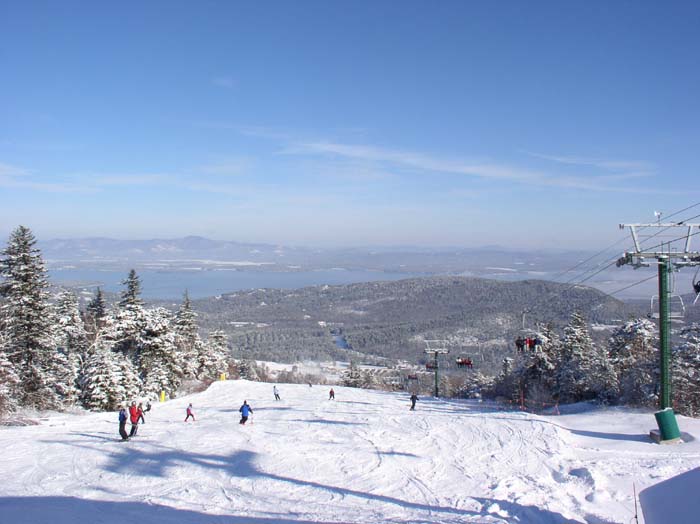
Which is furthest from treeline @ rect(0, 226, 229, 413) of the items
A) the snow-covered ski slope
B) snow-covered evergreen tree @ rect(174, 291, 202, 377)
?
snow-covered evergreen tree @ rect(174, 291, 202, 377)

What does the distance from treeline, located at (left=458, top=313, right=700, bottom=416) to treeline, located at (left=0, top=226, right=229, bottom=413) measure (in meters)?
25.1

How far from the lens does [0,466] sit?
15273 millimetres

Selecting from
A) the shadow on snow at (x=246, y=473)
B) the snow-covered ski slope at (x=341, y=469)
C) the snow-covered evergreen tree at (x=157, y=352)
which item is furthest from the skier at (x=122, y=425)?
the snow-covered evergreen tree at (x=157, y=352)

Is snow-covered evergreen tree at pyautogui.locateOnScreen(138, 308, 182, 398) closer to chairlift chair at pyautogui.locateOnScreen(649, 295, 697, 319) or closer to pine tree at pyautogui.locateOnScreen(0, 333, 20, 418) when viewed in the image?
pine tree at pyautogui.locateOnScreen(0, 333, 20, 418)

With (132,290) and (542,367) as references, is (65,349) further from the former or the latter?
(542,367)

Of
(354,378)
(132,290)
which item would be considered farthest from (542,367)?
(132,290)

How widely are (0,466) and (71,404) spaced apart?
54.6ft

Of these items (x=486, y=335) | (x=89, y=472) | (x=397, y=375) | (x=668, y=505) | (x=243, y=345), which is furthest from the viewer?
(x=486, y=335)

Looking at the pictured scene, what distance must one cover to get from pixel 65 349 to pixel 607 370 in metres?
39.7

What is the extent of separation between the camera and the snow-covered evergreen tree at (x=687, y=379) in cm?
3138

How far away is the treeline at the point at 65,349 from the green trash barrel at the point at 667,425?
27.5 metres

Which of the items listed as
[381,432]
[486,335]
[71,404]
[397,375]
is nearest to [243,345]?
[397,375]

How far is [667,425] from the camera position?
1736cm

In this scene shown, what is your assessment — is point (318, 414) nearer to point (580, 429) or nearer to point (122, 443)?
point (122, 443)
